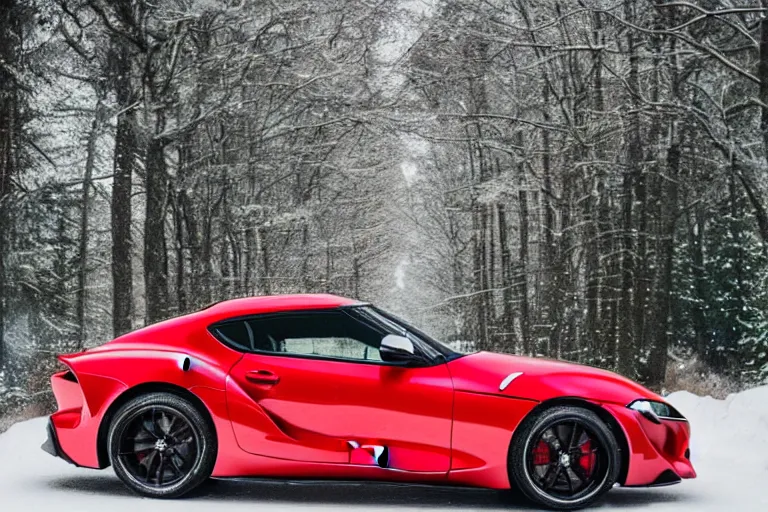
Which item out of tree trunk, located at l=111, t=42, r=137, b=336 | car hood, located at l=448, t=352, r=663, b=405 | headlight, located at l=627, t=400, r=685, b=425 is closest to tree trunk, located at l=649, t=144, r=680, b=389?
tree trunk, located at l=111, t=42, r=137, b=336

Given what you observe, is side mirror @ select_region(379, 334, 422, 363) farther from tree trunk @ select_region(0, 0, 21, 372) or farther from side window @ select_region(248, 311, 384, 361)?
tree trunk @ select_region(0, 0, 21, 372)

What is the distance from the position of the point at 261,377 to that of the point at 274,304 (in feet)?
1.89

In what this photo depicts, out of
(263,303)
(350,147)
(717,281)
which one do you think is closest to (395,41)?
(350,147)

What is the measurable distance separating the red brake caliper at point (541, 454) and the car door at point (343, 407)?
1.82ft

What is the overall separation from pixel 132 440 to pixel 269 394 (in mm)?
984

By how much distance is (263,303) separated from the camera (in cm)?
695

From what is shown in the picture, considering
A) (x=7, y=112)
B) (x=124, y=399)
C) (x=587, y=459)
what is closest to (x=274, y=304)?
(x=124, y=399)

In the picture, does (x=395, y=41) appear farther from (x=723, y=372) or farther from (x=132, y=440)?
(x=132, y=440)

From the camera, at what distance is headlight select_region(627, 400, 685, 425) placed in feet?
21.2

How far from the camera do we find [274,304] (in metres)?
6.91

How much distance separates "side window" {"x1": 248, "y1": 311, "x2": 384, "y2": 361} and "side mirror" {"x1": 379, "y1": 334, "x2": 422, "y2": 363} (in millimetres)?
211

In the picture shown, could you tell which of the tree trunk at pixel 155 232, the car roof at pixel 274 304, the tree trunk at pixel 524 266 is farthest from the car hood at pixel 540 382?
the tree trunk at pixel 524 266

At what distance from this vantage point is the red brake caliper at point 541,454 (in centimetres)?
638

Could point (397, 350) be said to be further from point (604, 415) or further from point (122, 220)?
point (122, 220)
